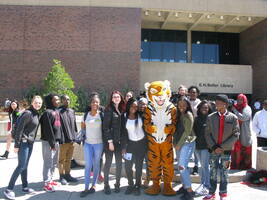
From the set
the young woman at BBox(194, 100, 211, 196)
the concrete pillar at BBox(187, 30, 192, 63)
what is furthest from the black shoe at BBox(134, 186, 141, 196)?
the concrete pillar at BBox(187, 30, 192, 63)

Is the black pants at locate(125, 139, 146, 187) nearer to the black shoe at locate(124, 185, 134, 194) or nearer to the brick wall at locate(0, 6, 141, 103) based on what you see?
the black shoe at locate(124, 185, 134, 194)

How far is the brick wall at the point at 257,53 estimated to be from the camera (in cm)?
2447

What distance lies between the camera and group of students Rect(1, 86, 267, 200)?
4570 millimetres

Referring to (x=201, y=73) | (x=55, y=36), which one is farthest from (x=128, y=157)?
(x=201, y=73)

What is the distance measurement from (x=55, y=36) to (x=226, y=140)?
65.7ft

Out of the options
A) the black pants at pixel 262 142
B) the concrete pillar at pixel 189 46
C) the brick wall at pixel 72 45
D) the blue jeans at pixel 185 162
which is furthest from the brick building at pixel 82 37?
the blue jeans at pixel 185 162

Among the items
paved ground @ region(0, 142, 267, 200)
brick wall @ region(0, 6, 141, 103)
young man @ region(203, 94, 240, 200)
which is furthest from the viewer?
brick wall @ region(0, 6, 141, 103)

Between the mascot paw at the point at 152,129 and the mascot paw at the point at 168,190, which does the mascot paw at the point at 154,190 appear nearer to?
the mascot paw at the point at 168,190

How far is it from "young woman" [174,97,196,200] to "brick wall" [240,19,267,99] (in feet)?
72.8

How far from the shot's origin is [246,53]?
27.8m

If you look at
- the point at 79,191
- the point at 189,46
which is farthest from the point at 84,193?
the point at 189,46

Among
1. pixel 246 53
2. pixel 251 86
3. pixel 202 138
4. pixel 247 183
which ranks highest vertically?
pixel 246 53

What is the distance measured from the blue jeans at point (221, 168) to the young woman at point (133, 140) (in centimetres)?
128

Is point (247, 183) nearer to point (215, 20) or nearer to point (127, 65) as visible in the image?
point (127, 65)
